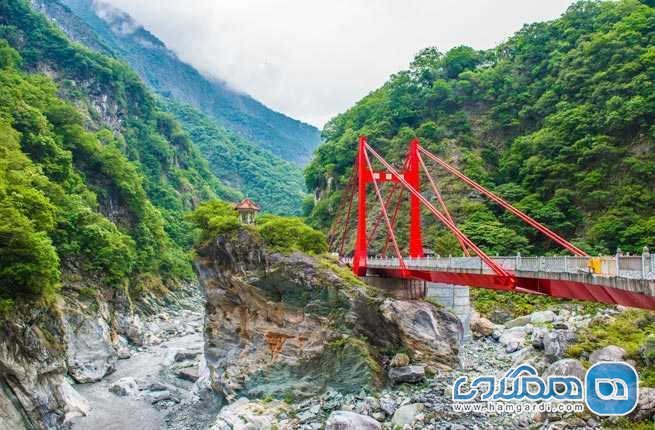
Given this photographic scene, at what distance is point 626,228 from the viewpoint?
101ft

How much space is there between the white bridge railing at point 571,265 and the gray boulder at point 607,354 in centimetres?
565

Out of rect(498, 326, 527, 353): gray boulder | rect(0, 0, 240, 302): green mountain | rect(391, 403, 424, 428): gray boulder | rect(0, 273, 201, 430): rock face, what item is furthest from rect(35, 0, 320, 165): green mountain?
rect(391, 403, 424, 428): gray boulder

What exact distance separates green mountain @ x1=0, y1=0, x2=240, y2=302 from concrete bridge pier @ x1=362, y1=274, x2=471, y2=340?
13.3m

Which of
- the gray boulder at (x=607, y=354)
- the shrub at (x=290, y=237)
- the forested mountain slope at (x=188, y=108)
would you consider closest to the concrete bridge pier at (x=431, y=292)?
the shrub at (x=290, y=237)

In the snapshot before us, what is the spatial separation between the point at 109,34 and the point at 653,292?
18257 centimetres

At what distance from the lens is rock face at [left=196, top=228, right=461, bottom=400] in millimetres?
20266

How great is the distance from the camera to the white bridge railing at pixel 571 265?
30.3 feet

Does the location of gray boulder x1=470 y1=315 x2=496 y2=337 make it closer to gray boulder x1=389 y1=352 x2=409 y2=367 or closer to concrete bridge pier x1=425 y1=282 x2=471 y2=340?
concrete bridge pier x1=425 y1=282 x2=471 y2=340

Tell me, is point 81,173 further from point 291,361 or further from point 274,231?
point 291,361

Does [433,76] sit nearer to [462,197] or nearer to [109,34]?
[462,197]

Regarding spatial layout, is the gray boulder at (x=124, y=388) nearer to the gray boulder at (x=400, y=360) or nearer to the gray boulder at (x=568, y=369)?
the gray boulder at (x=400, y=360)

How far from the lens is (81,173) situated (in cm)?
4319

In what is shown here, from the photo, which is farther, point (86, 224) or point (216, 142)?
point (216, 142)

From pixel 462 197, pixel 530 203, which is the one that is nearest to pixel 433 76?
pixel 462 197
